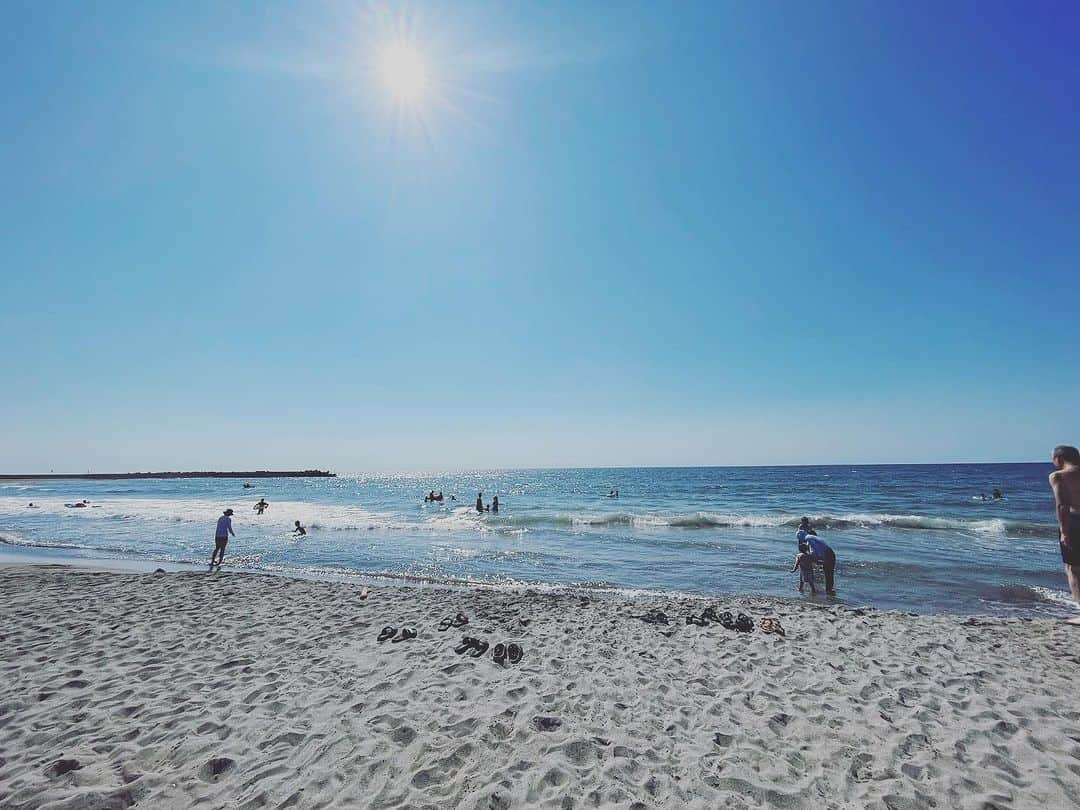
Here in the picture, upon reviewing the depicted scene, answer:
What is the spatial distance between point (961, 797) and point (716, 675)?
2.67 m

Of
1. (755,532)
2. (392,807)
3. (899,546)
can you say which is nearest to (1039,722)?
(392,807)

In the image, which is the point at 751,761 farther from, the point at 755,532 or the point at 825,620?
the point at 755,532

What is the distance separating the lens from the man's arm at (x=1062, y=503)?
7.27 meters

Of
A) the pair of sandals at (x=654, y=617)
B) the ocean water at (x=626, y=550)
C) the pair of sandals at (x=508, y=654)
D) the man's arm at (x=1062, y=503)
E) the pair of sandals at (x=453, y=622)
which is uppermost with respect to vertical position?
the man's arm at (x=1062, y=503)

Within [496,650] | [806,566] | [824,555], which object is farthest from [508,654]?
[824,555]

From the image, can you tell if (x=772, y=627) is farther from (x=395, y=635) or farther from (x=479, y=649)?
(x=395, y=635)

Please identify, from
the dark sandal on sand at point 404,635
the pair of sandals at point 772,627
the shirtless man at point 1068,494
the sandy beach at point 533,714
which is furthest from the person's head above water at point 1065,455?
the dark sandal on sand at point 404,635

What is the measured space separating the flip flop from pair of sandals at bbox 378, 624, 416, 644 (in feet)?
3.87

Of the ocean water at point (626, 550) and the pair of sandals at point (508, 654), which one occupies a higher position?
the pair of sandals at point (508, 654)

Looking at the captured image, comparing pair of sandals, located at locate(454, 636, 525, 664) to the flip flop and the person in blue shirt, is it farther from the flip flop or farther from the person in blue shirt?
the person in blue shirt

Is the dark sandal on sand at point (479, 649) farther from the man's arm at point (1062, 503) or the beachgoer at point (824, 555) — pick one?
the beachgoer at point (824, 555)

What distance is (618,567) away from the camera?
1627 centimetres

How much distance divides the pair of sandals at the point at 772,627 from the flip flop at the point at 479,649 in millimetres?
4557

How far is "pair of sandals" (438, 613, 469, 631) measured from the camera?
27.4 ft
